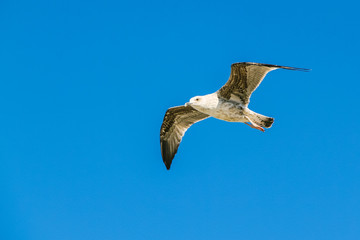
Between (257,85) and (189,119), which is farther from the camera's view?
(189,119)

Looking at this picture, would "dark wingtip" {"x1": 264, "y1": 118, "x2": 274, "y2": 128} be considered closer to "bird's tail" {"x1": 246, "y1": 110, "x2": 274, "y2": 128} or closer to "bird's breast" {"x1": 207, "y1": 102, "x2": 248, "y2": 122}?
"bird's tail" {"x1": 246, "y1": 110, "x2": 274, "y2": 128}

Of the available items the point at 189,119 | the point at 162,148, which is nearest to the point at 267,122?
the point at 189,119

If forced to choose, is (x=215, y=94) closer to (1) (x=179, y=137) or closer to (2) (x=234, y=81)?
(2) (x=234, y=81)

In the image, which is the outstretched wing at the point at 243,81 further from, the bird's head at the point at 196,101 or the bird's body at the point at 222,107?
the bird's head at the point at 196,101

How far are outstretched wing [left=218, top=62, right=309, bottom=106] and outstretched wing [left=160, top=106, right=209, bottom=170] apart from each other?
2095 mm

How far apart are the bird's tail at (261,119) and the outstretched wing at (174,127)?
224 cm

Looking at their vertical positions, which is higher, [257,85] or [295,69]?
[257,85]

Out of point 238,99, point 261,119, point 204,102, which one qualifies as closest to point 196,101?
point 204,102

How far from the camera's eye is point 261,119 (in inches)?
459

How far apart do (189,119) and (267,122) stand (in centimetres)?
285

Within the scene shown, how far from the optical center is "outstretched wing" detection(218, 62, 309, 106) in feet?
34.7

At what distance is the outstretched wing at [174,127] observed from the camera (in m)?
13.6

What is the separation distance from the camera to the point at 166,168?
46.1 ft

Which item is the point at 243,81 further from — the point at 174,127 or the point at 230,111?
the point at 174,127
